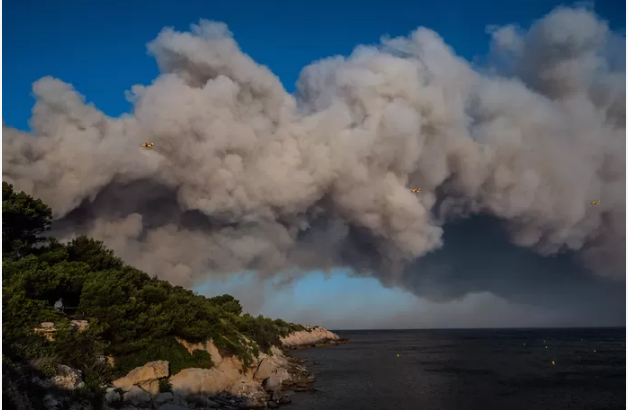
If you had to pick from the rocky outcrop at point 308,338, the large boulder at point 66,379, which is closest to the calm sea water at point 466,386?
the large boulder at point 66,379

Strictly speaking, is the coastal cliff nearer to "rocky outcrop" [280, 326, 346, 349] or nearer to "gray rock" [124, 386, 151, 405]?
"gray rock" [124, 386, 151, 405]

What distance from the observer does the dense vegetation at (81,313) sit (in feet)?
85.8

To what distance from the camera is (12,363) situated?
23.0 m

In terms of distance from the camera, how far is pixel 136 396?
2905 centimetres

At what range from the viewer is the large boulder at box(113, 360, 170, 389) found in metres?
32.0

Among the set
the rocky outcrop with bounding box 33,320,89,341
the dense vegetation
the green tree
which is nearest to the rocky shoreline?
the dense vegetation

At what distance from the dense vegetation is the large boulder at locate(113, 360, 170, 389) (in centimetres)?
86

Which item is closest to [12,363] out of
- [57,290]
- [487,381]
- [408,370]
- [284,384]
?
[57,290]

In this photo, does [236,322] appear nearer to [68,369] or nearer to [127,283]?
[127,283]

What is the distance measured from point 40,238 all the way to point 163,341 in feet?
43.1

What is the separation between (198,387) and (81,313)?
10055 millimetres

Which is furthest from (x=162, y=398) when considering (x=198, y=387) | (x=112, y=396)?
(x=198, y=387)

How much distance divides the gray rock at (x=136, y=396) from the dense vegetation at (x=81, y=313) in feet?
6.24

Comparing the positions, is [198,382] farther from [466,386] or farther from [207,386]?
[466,386]
